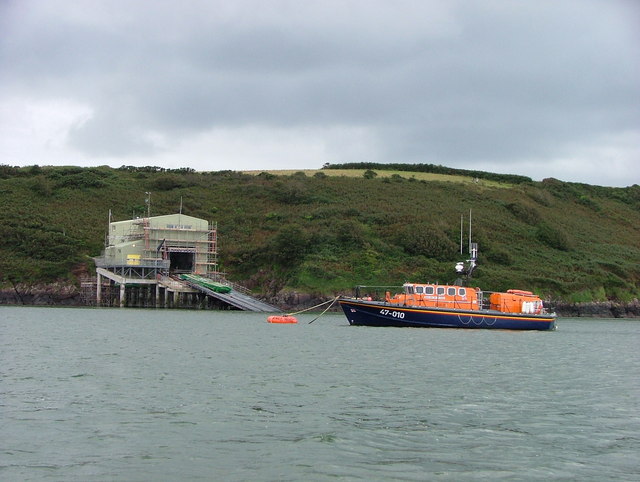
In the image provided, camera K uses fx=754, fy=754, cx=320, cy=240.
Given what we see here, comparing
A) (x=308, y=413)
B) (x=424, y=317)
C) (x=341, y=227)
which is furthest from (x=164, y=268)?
(x=308, y=413)

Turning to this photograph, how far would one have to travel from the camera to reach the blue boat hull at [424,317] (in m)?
52.3

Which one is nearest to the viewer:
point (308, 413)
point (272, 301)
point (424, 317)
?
point (308, 413)

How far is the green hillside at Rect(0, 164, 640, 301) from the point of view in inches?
3403

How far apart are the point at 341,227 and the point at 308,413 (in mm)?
75738

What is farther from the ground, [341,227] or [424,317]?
[341,227]

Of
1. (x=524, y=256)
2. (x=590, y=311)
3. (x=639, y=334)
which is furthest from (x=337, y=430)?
(x=524, y=256)

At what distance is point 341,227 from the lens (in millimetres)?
94500

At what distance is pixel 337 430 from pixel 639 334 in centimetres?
4395

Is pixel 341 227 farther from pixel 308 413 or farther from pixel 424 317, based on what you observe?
pixel 308 413

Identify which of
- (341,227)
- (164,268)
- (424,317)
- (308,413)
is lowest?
(308,413)

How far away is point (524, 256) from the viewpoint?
96.9 m

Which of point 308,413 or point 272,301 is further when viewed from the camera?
point 272,301

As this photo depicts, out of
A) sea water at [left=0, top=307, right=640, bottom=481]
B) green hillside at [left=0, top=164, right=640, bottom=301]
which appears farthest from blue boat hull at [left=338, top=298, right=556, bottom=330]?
green hillside at [left=0, top=164, right=640, bottom=301]

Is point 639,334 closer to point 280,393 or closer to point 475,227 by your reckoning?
point 280,393
